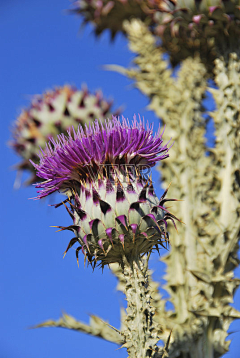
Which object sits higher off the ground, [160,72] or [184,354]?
[160,72]

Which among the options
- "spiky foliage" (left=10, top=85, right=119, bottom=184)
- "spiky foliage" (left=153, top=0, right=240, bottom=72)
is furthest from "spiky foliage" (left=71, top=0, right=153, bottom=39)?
"spiky foliage" (left=10, top=85, right=119, bottom=184)

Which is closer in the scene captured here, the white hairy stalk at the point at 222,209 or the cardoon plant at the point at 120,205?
the cardoon plant at the point at 120,205

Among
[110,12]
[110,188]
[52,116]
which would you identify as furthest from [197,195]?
[110,12]

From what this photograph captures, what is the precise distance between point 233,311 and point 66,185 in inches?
101

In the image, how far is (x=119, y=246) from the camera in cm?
272

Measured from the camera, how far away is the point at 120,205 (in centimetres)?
271

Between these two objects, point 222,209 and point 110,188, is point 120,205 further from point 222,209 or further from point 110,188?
point 222,209

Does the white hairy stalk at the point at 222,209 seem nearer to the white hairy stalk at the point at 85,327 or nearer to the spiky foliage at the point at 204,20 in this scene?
the spiky foliage at the point at 204,20

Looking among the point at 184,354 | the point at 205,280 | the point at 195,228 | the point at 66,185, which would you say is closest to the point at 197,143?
the point at 195,228

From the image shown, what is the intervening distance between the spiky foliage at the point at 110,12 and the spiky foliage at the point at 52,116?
6.62 ft

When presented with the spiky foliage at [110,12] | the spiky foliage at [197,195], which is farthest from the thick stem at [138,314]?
the spiky foliage at [110,12]

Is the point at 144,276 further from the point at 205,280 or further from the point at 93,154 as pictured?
the point at 205,280

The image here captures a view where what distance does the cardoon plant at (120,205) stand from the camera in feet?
8.82

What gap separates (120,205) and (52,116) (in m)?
2.65
